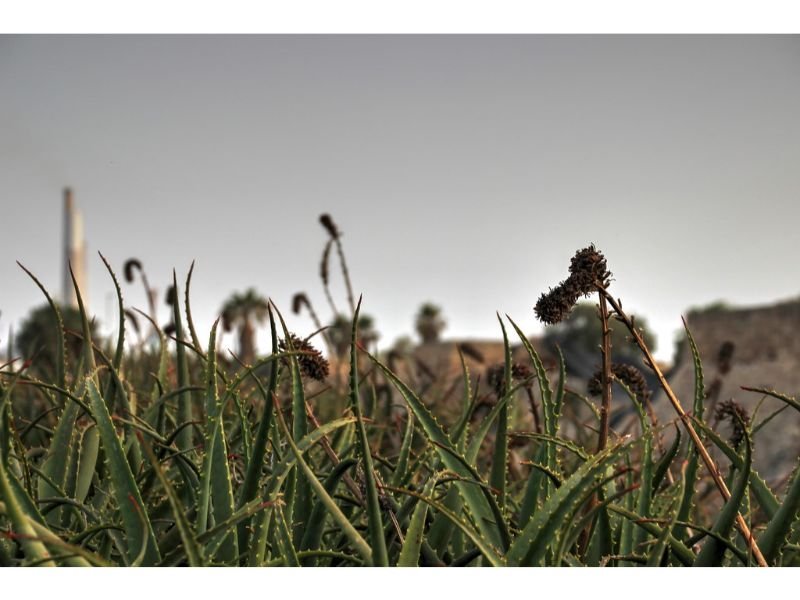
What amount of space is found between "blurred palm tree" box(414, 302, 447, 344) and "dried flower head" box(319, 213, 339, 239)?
53577 mm

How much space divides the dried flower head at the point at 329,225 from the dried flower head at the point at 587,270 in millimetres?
1517

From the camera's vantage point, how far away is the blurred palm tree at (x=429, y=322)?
56953mm

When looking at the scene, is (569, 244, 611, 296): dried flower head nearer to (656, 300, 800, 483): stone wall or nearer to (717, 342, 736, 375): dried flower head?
(717, 342, 736, 375): dried flower head

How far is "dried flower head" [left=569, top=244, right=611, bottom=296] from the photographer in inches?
44.4

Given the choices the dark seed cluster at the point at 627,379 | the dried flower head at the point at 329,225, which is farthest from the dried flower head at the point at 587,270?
the dried flower head at the point at 329,225

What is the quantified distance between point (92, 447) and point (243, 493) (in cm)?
43

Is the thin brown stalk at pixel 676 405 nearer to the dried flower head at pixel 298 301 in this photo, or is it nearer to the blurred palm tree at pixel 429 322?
the dried flower head at pixel 298 301

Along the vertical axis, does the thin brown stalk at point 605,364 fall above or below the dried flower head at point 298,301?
below

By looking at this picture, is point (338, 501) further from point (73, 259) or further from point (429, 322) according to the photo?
point (429, 322)

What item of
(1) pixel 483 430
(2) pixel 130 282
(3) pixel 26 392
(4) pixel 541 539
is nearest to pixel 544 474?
(1) pixel 483 430

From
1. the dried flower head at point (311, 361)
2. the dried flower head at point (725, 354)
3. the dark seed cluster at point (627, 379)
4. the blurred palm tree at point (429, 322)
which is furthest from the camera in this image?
the blurred palm tree at point (429, 322)

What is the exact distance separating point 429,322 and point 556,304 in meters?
56.7

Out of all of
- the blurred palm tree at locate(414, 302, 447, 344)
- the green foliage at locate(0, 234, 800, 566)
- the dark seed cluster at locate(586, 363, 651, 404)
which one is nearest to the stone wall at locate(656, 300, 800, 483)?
the dark seed cluster at locate(586, 363, 651, 404)
